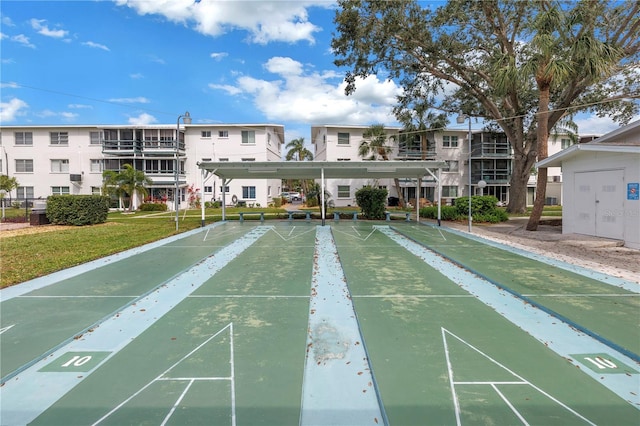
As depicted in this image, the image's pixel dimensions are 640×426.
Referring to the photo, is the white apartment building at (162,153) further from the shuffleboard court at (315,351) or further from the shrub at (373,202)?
the shuffleboard court at (315,351)

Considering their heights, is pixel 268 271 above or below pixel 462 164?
below

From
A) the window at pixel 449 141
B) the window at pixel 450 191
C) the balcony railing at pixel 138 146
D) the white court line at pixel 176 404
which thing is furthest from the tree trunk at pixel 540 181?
the balcony railing at pixel 138 146

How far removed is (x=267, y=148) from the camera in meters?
34.1

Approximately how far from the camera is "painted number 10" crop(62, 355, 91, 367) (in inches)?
150

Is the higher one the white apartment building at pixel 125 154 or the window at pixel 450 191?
the white apartment building at pixel 125 154

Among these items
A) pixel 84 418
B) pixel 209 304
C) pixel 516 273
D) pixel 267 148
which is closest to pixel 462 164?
pixel 267 148

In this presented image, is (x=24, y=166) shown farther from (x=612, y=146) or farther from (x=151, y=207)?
(x=612, y=146)

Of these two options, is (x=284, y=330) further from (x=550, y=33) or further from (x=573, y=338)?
(x=550, y=33)

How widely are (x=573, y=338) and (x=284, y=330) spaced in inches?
152

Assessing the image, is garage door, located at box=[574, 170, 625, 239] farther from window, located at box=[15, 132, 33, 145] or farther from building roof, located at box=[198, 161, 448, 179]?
window, located at box=[15, 132, 33, 145]

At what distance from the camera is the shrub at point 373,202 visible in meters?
22.3

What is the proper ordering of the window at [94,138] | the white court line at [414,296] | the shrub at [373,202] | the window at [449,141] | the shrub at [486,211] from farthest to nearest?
the window at [449,141]
the window at [94,138]
the shrub at [373,202]
the shrub at [486,211]
the white court line at [414,296]

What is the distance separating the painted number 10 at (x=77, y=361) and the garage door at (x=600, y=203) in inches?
573

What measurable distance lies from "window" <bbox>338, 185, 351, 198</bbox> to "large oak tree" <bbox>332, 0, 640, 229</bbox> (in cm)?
1079
